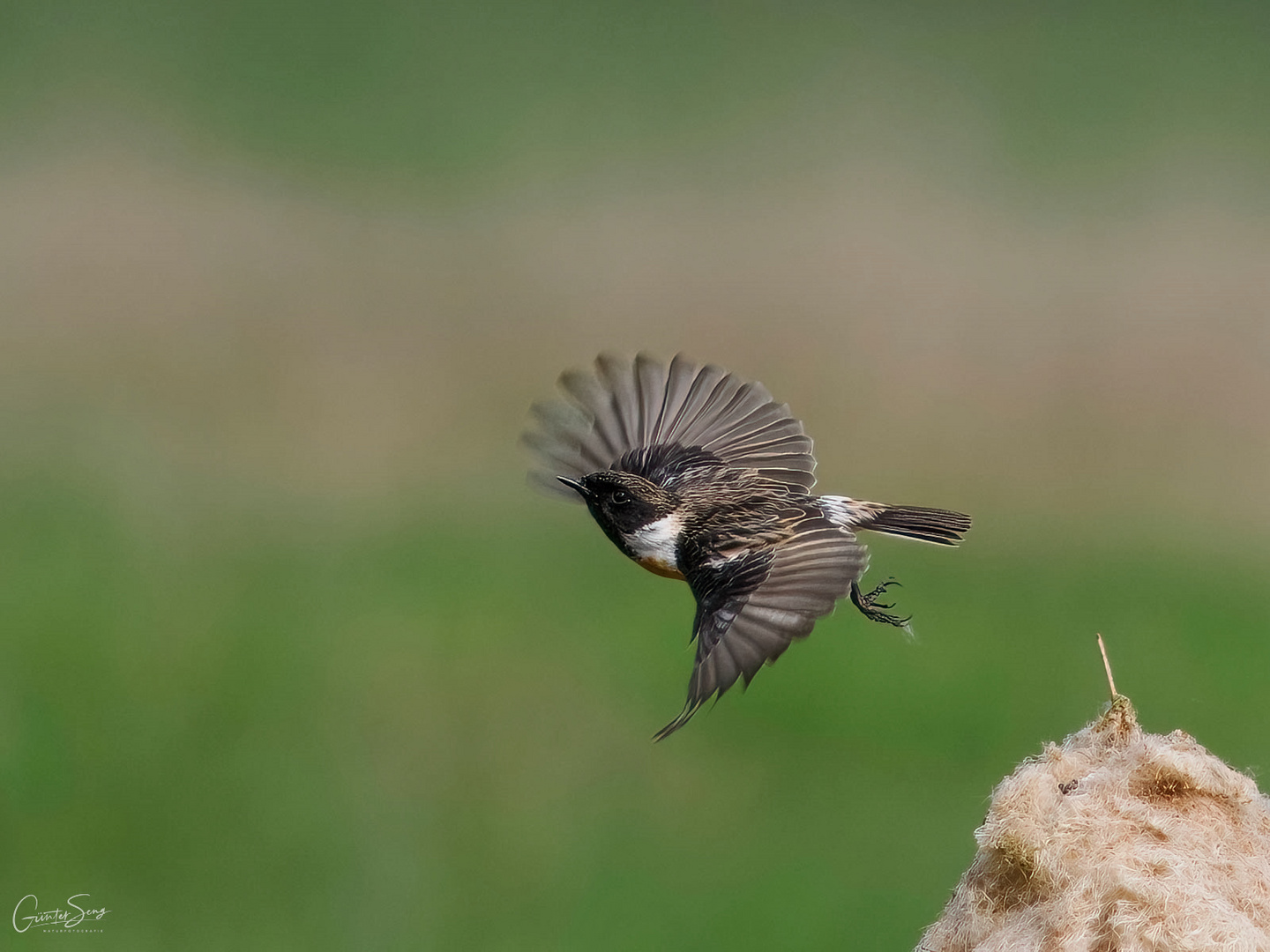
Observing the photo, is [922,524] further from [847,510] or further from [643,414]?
[643,414]

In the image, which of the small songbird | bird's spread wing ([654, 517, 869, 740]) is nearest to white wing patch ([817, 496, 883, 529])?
the small songbird

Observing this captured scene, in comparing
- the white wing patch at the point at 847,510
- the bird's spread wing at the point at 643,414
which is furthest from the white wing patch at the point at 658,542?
the bird's spread wing at the point at 643,414

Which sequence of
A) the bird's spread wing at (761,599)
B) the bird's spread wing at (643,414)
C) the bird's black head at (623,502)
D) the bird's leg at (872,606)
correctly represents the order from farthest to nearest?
the bird's spread wing at (643,414)
the bird's black head at (623,502)
the bird's leg at (872,606)
the bird's spread wing at (761,599)

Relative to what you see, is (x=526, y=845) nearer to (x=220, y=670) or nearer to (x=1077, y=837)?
(x=220, y=670)

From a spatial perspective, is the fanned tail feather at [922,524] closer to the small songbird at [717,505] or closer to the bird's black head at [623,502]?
the small songbird at [717,505]

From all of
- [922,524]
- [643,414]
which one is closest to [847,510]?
[922,524]

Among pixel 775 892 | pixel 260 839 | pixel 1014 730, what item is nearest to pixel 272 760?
pixel 260 839
